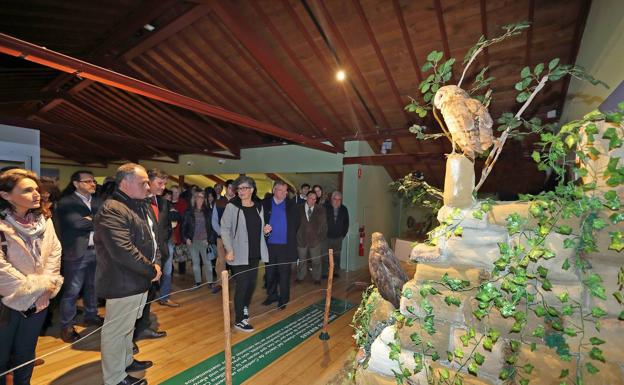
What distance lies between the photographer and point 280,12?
3.55m

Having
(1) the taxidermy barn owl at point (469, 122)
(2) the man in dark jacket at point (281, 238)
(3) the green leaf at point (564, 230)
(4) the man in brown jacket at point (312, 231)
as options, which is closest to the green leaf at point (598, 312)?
(3) the green leaf at point (564, 230)

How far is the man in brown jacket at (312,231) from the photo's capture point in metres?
4.60

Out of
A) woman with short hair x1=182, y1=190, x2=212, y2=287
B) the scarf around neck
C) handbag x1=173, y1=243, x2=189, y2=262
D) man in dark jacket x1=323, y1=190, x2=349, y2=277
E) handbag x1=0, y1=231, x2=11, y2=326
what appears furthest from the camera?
man in dark jacket x1=323, y1=190, x2=349, y2=277

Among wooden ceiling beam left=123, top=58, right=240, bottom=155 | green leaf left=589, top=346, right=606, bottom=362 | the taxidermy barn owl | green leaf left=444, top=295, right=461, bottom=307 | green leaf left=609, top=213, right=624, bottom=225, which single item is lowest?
green leaf left=589, top=346, right=606, bottom=362

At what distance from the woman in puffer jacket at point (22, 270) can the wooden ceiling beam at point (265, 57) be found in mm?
2880

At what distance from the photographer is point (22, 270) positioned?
1.61 m

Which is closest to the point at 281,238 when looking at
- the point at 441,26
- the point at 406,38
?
the point at 406,38

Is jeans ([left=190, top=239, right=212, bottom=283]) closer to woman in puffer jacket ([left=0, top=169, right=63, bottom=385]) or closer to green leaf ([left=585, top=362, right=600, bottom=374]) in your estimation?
woman in puffer jacket ([left=0, top=169, right=63, bottom=385])

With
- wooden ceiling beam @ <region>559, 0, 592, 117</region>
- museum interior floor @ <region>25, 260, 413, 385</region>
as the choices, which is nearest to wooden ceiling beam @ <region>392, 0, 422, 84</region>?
wooden ceiling beam @ <region>559, 0, 592, 117</region>

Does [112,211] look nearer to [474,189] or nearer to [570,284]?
[474,189]

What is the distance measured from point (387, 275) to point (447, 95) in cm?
111

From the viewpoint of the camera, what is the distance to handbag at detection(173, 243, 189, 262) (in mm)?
4305

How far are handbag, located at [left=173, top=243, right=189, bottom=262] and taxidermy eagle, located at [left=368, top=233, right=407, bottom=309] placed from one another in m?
3.56

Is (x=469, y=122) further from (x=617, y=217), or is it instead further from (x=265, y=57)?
(x=265, y=57)
